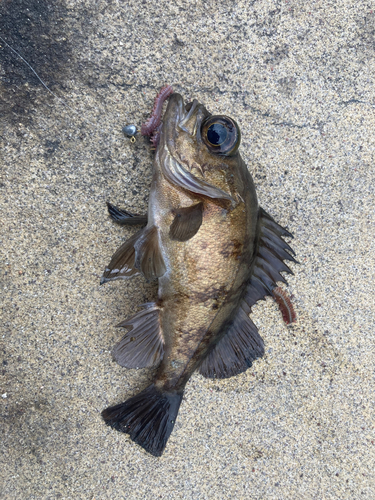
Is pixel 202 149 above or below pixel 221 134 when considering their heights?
below

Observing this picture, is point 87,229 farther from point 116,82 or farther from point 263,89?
point 263,89

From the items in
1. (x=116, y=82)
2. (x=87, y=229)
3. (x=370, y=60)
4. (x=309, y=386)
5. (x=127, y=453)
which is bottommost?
(x=127, y=453)

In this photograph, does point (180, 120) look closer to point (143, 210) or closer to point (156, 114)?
point (156, 114)

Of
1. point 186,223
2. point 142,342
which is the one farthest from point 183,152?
point 142,342

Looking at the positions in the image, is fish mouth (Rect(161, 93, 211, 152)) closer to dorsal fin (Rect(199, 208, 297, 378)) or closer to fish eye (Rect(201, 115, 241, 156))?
fish eye (Rect(201, 115, 241, 156))

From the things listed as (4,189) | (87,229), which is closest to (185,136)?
(87,229)

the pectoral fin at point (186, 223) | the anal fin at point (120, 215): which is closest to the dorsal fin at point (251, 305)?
the pectoral fin at point (186, 223)

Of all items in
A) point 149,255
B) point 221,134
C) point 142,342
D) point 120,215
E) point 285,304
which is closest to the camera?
point 221,134
